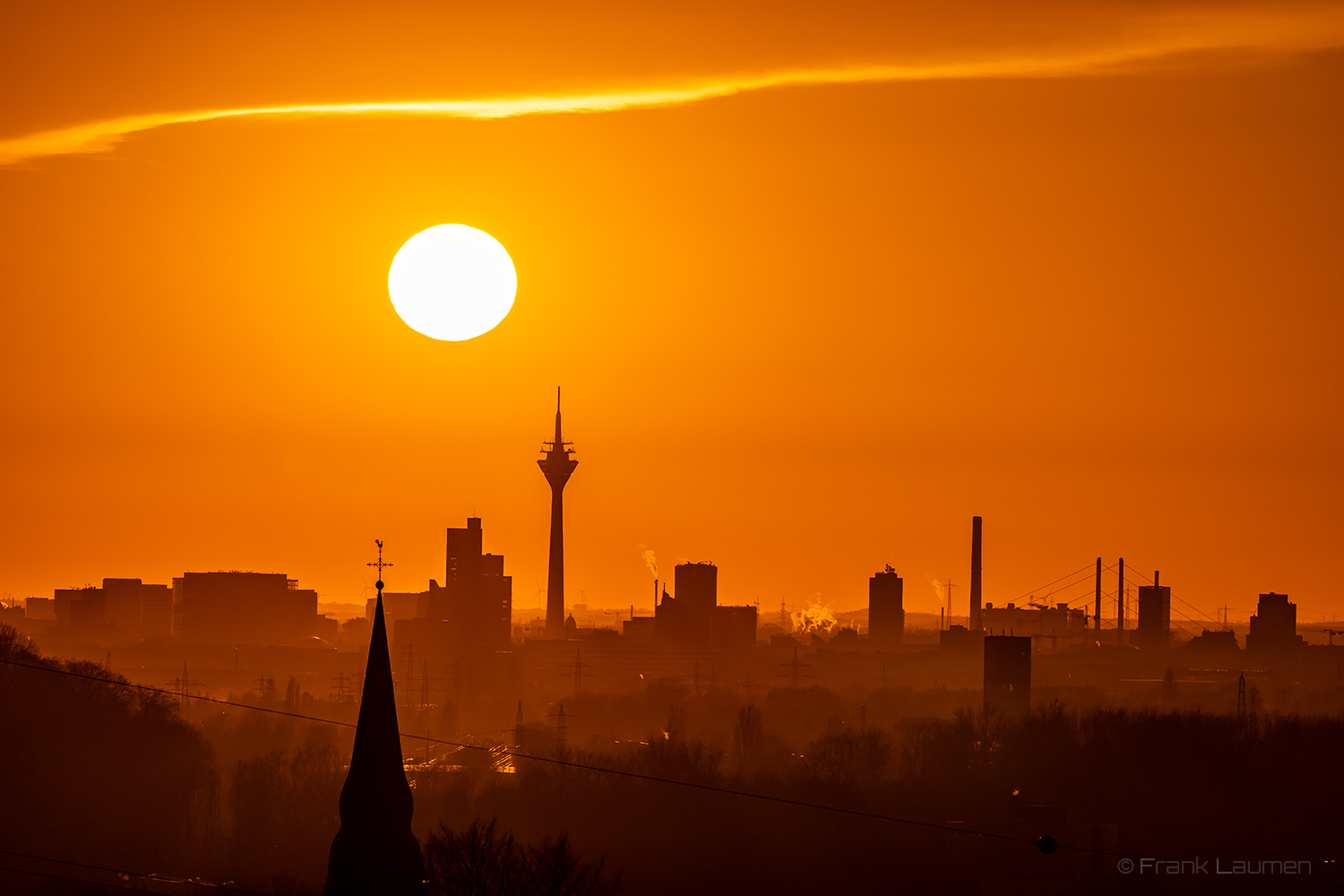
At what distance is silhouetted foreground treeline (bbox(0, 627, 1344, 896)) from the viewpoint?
318 feet

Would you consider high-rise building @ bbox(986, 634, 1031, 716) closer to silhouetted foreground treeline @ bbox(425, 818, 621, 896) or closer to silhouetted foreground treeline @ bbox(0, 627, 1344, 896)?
silhouetted foreground treeline @ bbox(0, 627, 1344, 896)

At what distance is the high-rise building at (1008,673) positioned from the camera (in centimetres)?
16500

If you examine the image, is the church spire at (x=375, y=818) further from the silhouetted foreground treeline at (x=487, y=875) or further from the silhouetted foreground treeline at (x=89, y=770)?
the silhouetted foreground treeline at (x=89, y=770)

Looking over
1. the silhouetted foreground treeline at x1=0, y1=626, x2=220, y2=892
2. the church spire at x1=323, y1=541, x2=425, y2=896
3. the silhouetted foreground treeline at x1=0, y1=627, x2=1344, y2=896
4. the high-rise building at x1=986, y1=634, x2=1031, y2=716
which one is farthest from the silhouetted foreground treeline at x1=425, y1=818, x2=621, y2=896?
the high-rise building at x1=986, y1=634, x2=1031, y2=716

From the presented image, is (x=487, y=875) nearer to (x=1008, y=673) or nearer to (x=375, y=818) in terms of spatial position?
(x=375, y=818)

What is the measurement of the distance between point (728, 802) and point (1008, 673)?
4237 centimetres

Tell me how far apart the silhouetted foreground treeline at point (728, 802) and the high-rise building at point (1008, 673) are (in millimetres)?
6159

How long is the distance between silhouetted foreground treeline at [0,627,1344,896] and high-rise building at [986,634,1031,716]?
6159 mm

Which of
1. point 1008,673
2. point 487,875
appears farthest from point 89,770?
point 1008,673

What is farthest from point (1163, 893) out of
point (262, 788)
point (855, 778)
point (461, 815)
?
point (262, 788)

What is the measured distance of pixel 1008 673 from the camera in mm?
167125

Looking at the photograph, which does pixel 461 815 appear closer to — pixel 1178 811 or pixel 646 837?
pixel 646 837

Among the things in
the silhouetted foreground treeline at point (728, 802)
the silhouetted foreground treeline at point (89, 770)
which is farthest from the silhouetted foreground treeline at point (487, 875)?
the silhouetted foreground treeline at point (89, 770)

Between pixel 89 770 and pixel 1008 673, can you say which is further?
pixel 1008 673
